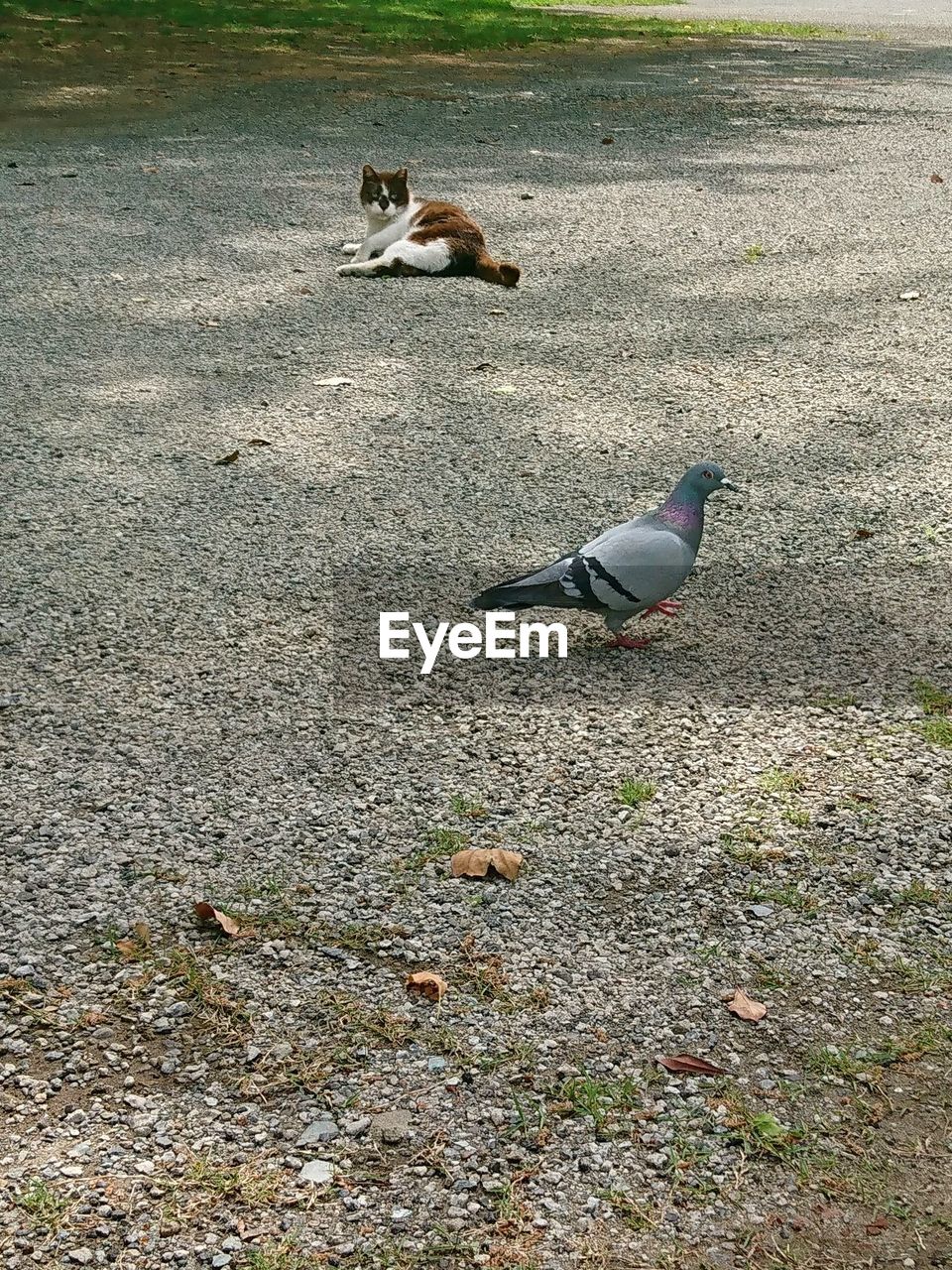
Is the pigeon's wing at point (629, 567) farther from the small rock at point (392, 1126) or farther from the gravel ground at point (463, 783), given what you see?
the small rock at point (392, 1126)

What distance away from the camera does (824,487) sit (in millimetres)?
4555

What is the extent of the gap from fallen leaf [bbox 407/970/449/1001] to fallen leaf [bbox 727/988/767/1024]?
1.66 ft

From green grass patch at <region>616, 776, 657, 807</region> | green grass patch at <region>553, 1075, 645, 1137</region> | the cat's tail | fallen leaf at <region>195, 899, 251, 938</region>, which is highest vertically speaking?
the cat's tail

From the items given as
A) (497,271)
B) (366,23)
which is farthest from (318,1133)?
(366,23)

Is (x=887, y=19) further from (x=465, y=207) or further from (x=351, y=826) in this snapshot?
(x=351, y=826)

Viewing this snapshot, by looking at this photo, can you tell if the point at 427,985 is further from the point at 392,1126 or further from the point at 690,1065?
the point at 690,1065

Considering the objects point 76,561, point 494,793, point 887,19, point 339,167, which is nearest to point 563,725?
point 494,793

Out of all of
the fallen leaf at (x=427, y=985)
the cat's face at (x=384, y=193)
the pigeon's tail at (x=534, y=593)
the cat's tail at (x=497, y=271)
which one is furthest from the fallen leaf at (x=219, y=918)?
the cat's face at (x=384, y=193)

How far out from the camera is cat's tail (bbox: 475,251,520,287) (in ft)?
21.7

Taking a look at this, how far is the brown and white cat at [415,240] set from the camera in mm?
6730

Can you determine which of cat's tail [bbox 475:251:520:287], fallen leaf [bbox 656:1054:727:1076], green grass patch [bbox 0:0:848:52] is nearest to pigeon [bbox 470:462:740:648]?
fallen leaf [bbox 656:1054:727:1076]

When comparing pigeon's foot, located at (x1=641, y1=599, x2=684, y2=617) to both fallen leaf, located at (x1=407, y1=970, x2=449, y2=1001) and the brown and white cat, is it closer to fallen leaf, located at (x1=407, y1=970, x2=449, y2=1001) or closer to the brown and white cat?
fallen leaf, located at (x1=407, y1=970, x2=449, y2=1001)

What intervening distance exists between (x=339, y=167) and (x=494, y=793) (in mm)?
6864

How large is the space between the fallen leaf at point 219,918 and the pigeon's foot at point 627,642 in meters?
1.40
